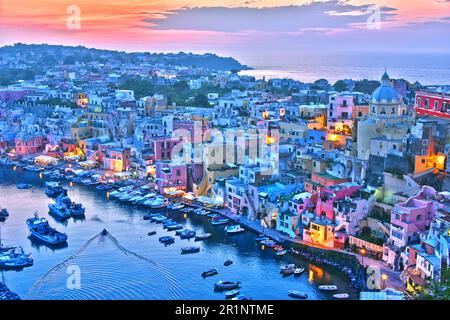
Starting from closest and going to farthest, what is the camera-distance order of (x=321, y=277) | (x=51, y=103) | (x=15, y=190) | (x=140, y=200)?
(x=321, y=277) → (x=140, y=200) → (x=15, y=190) → (x=51, y=103)

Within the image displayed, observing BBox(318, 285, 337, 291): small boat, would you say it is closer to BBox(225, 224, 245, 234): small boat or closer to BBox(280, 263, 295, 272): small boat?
BBox(280, 263, 295, 272): small boat

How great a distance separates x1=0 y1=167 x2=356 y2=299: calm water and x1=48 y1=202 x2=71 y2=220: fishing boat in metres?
0.10

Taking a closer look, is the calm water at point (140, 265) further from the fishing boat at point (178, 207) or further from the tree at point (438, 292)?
the tree at point (438, 292)

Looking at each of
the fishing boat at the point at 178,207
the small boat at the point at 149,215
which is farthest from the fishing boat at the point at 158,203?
the small boat at the point at 149,215

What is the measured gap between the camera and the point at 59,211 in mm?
7637

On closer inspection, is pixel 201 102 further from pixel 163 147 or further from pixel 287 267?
pixel 287 267

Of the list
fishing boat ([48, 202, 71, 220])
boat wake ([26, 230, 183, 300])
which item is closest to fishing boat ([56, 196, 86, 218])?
fishing boat ([48, 202, 71, 220])

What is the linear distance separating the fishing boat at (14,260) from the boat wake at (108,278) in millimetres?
355

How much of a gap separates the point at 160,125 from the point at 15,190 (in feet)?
9.60

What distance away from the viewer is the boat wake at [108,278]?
495 cm

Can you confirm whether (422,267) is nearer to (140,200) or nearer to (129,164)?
(140,200)
